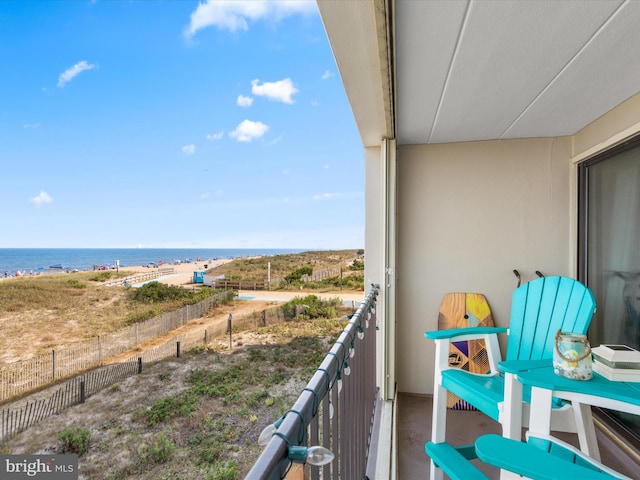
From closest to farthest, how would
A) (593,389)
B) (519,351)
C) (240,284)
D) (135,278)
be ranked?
(593,389), (519,351), (240,284), (135,278)

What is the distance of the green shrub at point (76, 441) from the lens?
246cm

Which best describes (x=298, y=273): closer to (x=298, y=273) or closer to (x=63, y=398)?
(x=298, y=273)

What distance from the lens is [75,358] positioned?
328cm

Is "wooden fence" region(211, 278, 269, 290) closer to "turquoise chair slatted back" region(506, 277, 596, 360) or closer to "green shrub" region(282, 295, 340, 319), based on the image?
"green shrub" region(282, 295, 340, 319)

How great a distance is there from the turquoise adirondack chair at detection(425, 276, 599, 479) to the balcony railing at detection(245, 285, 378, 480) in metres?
0.42

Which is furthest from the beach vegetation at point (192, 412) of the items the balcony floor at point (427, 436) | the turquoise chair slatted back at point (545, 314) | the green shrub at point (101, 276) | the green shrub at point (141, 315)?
the green shrub at point (101, 276)

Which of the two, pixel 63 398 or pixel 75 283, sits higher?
pixel 75 283

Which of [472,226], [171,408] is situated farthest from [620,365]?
[171,408]

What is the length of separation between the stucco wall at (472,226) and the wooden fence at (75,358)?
10.4 ft

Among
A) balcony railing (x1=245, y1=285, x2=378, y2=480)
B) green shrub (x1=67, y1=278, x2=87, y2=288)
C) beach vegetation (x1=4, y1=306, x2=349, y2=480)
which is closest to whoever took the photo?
balcony railing (x1=245, y1=285, x2=378, y2=480)

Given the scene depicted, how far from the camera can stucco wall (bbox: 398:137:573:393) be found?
1.99m

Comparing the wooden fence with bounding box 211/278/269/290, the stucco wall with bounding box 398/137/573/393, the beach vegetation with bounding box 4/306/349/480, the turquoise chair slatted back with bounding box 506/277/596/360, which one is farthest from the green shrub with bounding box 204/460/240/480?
the wooden fence with bounding box 211/278/269/290

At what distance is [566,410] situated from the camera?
125 centimetres

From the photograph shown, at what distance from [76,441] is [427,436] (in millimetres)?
2733
